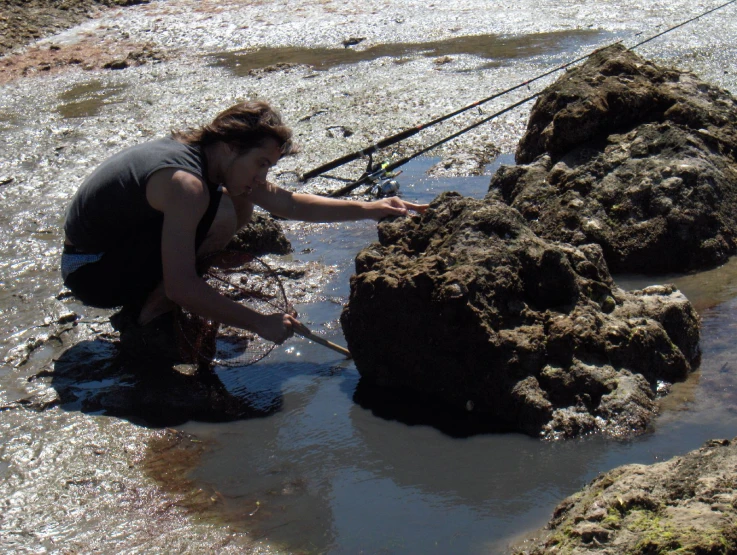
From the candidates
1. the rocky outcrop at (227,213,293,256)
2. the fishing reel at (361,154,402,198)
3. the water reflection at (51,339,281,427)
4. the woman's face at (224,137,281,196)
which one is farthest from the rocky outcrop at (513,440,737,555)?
the fishing reel at (361,154,402,198)

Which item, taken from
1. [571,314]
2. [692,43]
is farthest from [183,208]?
[692,43]

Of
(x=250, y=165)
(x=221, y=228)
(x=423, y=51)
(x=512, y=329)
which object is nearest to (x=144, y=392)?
(x=221, y=228)

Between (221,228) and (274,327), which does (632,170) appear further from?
(274,327)

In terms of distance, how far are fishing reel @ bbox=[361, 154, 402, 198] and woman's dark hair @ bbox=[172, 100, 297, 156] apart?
2.35 metres

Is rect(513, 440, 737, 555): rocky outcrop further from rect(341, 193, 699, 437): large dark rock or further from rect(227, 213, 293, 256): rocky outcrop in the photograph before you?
rect(227, 213, 293, 256): rocky outcrop

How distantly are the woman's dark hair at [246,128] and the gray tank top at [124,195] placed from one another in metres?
0.13

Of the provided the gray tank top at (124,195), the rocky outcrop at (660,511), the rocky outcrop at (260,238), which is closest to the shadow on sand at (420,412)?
the rocky outcrop at (660,511)

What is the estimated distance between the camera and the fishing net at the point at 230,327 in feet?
13.1

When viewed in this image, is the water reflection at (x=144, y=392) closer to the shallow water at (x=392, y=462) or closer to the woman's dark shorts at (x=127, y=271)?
the shallow water at (x=392, y=462)

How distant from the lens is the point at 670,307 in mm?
3732

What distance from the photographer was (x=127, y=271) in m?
3.93

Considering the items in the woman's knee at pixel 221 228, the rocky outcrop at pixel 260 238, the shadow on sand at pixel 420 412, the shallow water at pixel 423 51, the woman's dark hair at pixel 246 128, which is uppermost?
the woman's dark hair at pixel 246 128

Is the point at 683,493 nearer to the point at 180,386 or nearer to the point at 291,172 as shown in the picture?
the point at 180,386

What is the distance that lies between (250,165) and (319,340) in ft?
2.60
